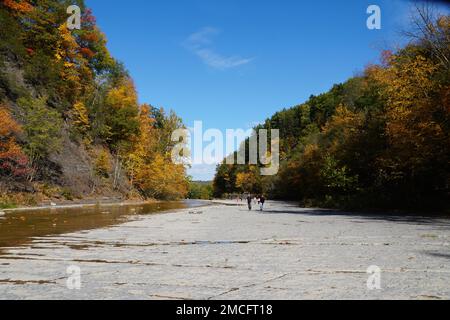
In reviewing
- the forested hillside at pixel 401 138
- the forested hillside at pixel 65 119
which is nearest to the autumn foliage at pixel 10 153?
the forested hillside at pixel 65 119

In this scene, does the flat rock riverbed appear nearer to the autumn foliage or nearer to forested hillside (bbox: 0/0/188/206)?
the autumn foliage

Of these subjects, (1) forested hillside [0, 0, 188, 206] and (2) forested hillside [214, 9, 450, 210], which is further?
(1) forested hillside [0, 0, 188, 206]

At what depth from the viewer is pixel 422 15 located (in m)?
26.8

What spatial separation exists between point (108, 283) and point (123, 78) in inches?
2738

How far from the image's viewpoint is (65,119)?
5119 centimetres

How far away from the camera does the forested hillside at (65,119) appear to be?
121 ft

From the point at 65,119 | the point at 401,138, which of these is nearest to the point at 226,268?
the point at 401,138

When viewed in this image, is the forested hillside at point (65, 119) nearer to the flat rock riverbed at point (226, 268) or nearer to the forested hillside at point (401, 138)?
the flat rock riverbed at point (226, 268)

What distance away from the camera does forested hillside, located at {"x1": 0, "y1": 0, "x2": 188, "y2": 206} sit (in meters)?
36.9

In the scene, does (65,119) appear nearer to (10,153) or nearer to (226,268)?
(10,153)

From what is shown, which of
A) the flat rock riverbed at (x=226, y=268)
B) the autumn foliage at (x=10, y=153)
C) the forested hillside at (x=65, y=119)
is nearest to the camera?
the flat rock riverbed at (x=226, y=268)

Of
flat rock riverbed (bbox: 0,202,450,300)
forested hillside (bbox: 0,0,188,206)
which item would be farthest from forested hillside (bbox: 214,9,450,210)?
forested hillside (bbox: 0,0,188,206)
